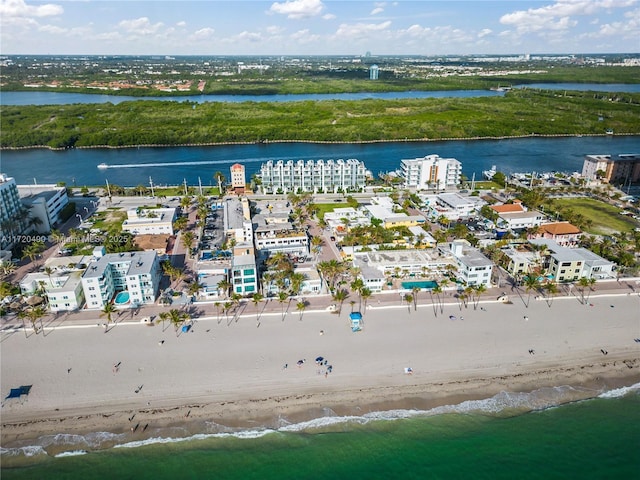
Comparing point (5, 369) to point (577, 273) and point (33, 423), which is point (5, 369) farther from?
point (577, 273)

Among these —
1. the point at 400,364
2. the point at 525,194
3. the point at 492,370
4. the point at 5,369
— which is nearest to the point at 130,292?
the point at 5,369

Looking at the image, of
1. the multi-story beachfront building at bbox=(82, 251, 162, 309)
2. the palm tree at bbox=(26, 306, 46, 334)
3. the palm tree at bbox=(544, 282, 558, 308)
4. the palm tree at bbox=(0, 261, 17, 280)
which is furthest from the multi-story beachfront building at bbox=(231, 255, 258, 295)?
the palm tree at bbox=(544, 282, 558, 308)

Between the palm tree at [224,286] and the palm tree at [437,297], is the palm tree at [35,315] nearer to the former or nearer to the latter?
the palm tree at [224,286]

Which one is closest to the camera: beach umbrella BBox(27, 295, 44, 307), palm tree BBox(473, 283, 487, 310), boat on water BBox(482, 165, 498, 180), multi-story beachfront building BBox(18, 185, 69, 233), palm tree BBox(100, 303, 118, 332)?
palm tree BBox(100, 303, 118, 332)

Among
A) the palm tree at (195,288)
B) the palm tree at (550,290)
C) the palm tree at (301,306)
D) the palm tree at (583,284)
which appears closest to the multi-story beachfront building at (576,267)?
the palm tree at (583,284)

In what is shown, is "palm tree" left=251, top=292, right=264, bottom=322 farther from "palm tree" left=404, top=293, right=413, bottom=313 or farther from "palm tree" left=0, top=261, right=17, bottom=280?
"palm tree" left=0, top=261, right=17, bottom=280

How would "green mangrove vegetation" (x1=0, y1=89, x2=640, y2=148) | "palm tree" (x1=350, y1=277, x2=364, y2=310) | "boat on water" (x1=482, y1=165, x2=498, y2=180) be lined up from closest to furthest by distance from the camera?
"palm tree" (x1=350, y1=277, x2=364, y2=310) < "boat on water" (x1=482, y1=165, x2=498, y2=180) < "green mangrove vegetation" (x1=0, y1=89, x2=640, y2=148)
